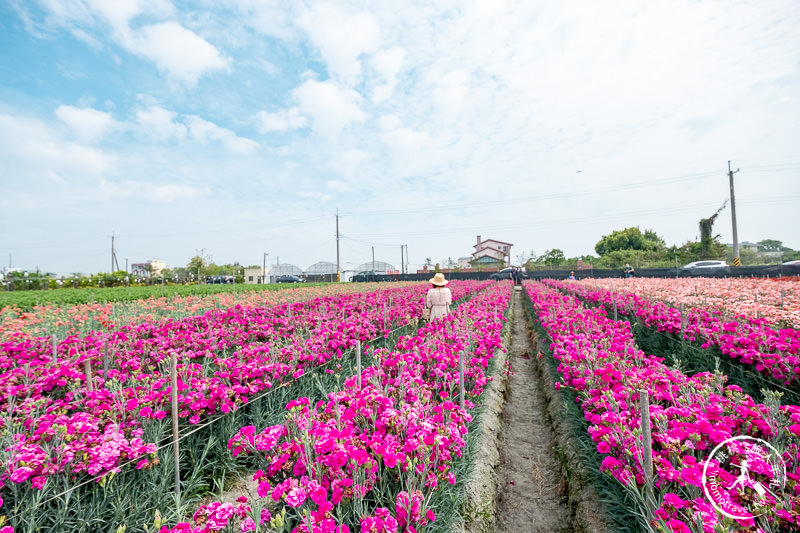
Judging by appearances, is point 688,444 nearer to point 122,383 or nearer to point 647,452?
point 647,452

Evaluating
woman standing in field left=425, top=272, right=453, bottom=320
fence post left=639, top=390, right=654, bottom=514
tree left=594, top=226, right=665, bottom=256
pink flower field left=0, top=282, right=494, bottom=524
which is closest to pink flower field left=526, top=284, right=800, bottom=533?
fence post left=639, top=390, right=654, bottom=514

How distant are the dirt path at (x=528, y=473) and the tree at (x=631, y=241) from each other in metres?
54.0

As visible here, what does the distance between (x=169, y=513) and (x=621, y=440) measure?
3.11m

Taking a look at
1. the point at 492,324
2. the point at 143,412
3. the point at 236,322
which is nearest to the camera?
the point at 143,412

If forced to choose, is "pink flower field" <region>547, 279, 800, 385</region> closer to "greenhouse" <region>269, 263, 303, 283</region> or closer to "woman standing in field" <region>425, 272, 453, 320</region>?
"woman standing in field" <region>425, 272, 453, 320</region>

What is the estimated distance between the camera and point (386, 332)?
620 centimetres

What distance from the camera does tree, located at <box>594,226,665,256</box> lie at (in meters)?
50.3

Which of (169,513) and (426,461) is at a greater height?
(426,461)

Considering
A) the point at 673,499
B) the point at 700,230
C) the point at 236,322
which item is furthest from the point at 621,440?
the point at 700,230

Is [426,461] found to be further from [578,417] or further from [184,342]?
[184,342]

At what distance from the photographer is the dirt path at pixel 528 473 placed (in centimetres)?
291

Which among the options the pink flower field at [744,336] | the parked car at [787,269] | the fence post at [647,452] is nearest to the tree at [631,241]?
the parked car at [787,269]

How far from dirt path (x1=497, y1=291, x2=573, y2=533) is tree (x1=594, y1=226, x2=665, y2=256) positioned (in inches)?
2127

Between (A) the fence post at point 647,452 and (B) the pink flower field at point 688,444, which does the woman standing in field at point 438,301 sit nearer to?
(B) the pink flower field at point 688,444
